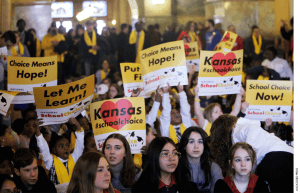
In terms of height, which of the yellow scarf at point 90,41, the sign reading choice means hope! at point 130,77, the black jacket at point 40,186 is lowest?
the black jacket at point 40,186

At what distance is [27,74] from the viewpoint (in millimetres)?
6605

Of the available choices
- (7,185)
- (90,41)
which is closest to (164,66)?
(7,185)

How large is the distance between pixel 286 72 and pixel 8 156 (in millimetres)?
8296

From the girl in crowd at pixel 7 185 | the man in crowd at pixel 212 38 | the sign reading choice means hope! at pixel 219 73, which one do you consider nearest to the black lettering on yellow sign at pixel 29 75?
the sign reading choice means hope! at pixel 219 73

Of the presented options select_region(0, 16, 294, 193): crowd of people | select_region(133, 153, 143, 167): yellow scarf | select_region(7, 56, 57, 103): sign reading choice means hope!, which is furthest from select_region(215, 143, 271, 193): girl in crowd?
select_region(7, 56, 57, 103): sign reading choice means hope!

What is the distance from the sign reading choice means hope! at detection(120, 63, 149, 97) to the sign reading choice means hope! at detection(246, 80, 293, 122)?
1.81 m

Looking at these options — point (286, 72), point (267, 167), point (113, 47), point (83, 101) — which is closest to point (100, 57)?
point (113, 47)

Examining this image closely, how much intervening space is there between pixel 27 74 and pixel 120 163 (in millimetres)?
2821

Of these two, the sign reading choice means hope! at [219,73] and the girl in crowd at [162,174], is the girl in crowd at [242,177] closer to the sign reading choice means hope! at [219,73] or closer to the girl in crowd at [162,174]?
the girl in crowd at [162,174]

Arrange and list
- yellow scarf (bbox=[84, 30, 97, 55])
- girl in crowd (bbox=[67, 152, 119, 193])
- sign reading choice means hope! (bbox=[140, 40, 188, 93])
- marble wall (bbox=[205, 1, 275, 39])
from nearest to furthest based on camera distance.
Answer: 1. girl in crowd (bbox=[67, 152, 119, 193])
2. sign reading choice means hope! (bbox=[140, 40, 188, 93])
3. yellow scarf (bbox=[84, 30, 97, 55])
4. marble wall (bbox=[205, 1, 275, 39])

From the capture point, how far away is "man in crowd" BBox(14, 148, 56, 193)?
427 cm

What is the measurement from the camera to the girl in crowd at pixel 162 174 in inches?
154

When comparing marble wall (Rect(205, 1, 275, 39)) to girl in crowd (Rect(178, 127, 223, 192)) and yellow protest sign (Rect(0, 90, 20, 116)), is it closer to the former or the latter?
yellow protest sign (Rect(0, 90, 20, 116))

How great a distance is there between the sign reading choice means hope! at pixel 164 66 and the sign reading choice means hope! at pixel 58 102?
3.66 ft
